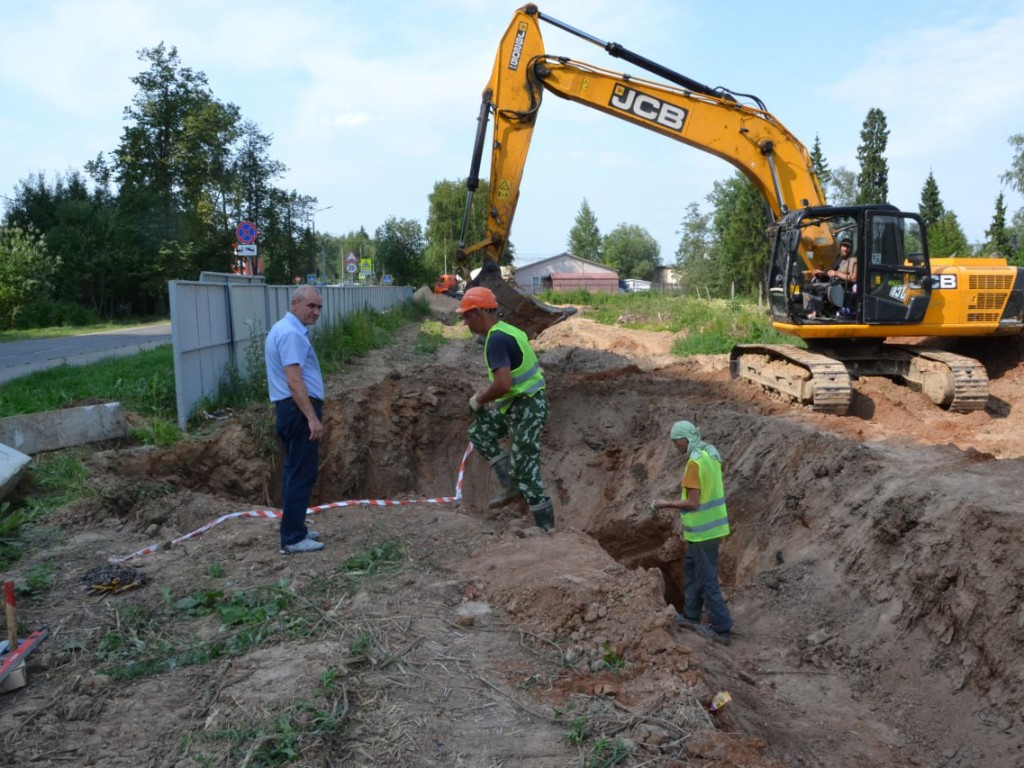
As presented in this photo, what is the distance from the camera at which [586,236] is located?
108 metres

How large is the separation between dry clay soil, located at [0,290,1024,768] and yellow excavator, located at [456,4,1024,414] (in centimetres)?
151

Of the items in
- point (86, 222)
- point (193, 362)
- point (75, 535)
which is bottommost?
point (75, 535)

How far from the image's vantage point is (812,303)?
436 inches

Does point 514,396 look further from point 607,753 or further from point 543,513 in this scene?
point 607,753

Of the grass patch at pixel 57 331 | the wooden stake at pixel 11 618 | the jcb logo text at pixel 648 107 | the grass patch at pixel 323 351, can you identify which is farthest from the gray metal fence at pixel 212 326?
the grass patch at pixel 57 331

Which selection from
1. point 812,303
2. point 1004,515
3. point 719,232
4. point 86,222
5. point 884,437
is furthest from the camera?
point 719,232

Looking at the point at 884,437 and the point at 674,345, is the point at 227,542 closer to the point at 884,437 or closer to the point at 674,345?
the point at 884,437

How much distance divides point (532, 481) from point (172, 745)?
11.8ft

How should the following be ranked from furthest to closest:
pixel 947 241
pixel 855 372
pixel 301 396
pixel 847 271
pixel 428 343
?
pixel 947 241
pixel 428 343
pixel 855 372
pixel 847 271
pixel 301 396

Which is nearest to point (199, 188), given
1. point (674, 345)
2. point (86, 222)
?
point (86, 222)

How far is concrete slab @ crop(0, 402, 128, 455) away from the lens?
26.4 feet

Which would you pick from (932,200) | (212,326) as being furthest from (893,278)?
(932,200)

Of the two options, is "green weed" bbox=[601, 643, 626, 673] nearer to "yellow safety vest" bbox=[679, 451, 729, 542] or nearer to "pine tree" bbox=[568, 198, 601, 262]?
"yellow safety vest" bbox=[679, 451, 729, 542]

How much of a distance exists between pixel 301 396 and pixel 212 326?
5968mm
